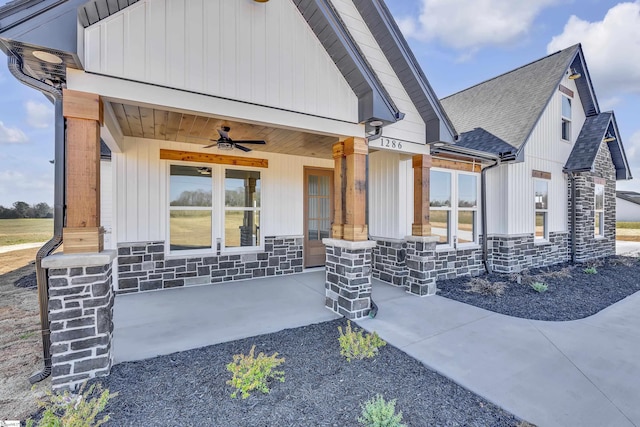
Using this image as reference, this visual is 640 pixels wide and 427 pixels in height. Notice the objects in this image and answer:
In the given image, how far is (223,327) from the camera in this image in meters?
3.89

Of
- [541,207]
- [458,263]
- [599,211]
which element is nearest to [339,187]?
[458,263]

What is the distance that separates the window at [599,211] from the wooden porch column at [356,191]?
10.4 metres

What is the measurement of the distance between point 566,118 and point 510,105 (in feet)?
6.27

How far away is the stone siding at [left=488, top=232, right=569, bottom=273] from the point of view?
7.32 metres

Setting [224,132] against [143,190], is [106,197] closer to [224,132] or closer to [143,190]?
[143,190]

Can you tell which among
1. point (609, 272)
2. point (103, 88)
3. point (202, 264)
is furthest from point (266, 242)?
point (609, 272)

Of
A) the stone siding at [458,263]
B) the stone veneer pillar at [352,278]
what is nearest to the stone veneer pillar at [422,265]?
the stone siding at [458,263]

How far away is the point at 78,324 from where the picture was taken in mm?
2588

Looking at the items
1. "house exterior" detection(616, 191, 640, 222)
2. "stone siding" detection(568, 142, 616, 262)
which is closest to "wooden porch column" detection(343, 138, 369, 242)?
"stone siding" detection(568, 142, 616, 262)

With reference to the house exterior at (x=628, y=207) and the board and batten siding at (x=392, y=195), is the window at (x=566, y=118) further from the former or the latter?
the house exterior at (x=628, y=207)

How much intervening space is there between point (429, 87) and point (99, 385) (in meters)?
5.85

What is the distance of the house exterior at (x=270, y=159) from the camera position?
2.63m

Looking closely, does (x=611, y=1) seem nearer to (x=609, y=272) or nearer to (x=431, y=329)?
(x=609, y=272)

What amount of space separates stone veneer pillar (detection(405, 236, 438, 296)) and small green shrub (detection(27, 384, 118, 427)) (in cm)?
469
